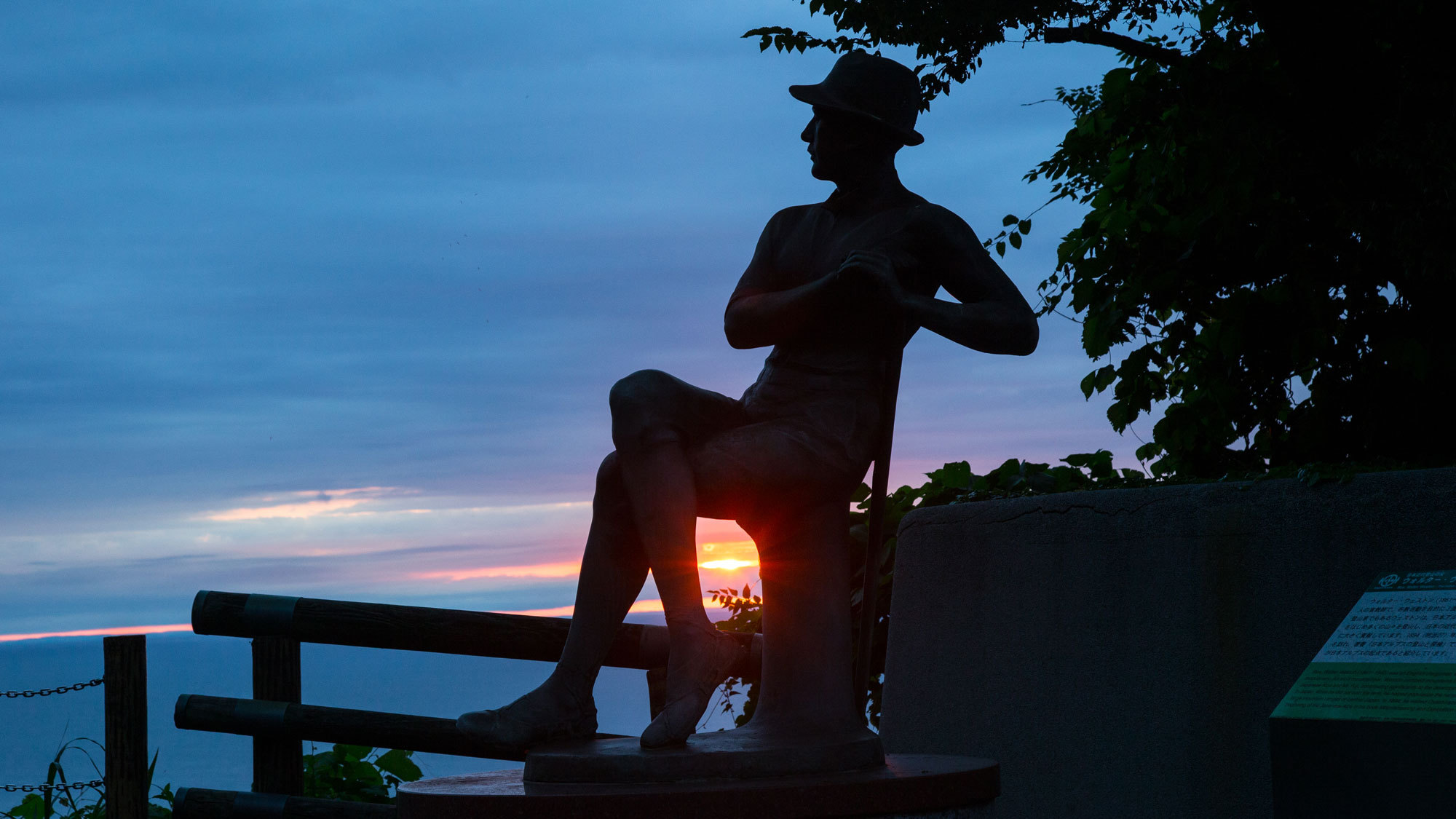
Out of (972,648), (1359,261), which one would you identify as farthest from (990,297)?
(1359,261)

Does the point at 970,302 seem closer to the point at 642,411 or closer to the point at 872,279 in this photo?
the point at 872,279

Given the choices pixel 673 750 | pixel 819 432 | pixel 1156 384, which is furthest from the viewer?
pixel 1156 384

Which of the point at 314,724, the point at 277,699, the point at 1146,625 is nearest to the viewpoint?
the point at 1146,625

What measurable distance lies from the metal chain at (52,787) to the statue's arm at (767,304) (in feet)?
10.9

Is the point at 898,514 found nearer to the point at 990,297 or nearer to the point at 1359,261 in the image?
the point at 1359,261

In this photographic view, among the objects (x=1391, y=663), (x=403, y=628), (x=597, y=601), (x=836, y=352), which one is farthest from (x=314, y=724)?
(x=1391, y=663)

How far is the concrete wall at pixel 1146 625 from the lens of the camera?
4.30 meters

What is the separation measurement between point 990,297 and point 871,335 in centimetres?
33

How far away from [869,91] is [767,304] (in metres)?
0.62

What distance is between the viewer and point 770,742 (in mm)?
3146

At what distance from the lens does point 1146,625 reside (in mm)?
4648

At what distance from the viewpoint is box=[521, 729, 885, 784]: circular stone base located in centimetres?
294

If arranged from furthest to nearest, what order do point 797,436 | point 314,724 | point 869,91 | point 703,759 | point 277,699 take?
point 277,699 < point 314,724 < point 869,91 < point 797,436 < point 703,759

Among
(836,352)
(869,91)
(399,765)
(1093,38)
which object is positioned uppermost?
(1093,38)
